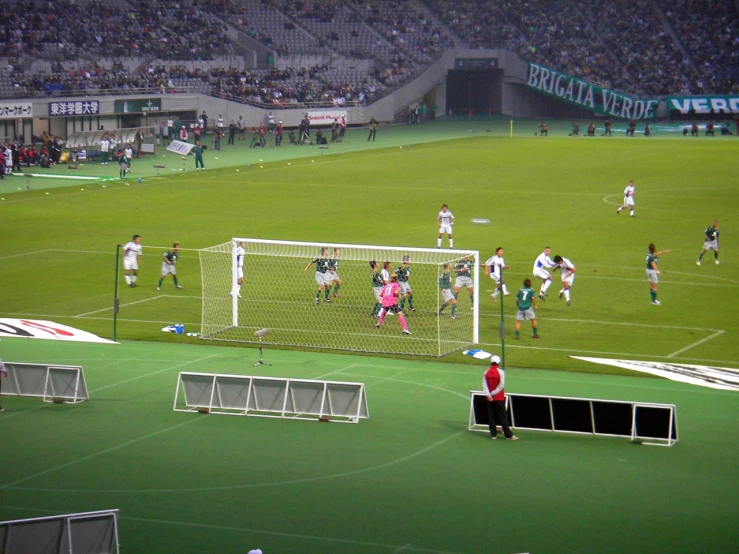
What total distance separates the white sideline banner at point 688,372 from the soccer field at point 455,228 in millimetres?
706

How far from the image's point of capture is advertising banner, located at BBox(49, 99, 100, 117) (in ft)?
222

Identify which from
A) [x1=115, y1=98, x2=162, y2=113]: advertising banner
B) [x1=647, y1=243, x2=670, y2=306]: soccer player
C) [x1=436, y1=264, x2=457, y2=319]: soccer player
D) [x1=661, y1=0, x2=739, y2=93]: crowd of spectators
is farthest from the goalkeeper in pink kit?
[x1=661, y1=0, x2=739, y2=93]: crowd of spectators

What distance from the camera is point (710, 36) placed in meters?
98.2

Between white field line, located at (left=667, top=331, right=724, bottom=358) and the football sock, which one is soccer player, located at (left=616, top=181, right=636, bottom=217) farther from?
the football sock

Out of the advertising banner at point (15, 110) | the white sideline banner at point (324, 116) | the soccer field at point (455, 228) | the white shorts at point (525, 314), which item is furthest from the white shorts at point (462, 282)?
the white sideline banner at point (324, 116)

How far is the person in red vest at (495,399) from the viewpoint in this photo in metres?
19.1

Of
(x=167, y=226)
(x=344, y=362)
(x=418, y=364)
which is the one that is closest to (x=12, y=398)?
(x=344, y=362)

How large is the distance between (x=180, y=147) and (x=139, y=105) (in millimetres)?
A: 6724

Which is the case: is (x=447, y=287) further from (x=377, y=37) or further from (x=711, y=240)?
(x=377, y=37)

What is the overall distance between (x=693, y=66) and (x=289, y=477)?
8799cm

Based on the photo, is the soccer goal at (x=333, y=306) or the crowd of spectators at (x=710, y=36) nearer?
the soccer goal at (x=333, y=306)

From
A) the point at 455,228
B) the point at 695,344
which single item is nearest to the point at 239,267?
the point at 695,344

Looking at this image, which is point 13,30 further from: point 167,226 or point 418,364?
point 418,364

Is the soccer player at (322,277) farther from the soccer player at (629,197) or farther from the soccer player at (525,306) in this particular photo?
the soccer player at (629,197)
